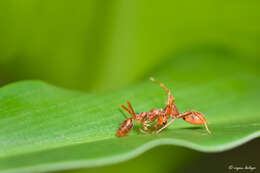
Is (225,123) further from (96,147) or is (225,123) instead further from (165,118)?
(96,147)

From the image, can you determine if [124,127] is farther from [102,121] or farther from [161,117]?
[161,117]

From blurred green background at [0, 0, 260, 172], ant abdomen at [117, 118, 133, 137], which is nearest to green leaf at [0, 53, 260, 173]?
ant abdomen at [117, 118, 133, 137]

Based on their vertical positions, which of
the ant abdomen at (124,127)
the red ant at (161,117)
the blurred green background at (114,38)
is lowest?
the ant abdomen at (124,127)

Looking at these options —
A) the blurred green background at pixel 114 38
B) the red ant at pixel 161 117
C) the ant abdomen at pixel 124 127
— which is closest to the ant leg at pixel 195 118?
the red ant at pixel 161 117

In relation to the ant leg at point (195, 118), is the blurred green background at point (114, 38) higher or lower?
higher

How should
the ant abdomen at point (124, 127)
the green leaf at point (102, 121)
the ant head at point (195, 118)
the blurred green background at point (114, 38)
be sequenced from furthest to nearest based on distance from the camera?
the blurred green background at point (114, 38) → the ant head at point (195, 118) → the ant abdomen at point (124, 127) → the green leaf at point (102, 121)

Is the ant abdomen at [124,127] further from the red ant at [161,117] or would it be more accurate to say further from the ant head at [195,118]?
the ant head at [195,118]

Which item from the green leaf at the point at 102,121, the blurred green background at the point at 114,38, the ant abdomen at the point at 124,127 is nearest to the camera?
the green leaf at the point at 102,121

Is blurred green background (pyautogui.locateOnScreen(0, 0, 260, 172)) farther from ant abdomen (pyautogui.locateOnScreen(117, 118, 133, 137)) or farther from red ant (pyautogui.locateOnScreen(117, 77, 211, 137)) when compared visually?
ant abdomen (pyautogui.locateOnScreen(117, 118, 133, 137))
